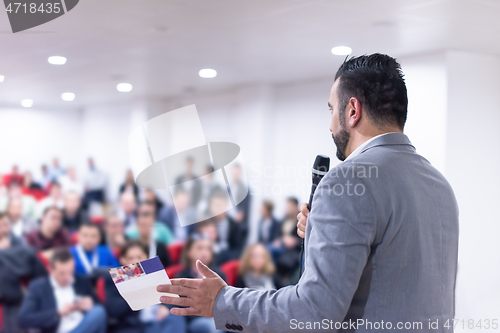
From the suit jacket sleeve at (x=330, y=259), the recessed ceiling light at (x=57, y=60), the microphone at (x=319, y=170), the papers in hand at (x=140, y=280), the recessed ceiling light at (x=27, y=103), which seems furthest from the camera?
the recessed ceiling light at (x=27, y=103)

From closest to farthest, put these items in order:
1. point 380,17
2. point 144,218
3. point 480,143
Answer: point 380,17 → point 144,218 → point 480,143

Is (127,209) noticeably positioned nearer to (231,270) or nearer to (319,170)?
(231,270)

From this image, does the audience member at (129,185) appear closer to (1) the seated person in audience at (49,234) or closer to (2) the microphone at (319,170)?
(1) the seated person in audience at (49,234)

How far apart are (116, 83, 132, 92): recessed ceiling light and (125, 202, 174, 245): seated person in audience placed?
9.81 feet

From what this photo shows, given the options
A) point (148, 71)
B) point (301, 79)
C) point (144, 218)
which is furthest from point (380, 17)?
point (148, 71)

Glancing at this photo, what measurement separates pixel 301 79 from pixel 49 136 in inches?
246

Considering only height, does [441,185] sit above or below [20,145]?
above

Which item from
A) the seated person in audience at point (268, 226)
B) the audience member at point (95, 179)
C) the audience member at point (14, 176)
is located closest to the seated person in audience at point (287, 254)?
the seated person in audience at point (268, 226)

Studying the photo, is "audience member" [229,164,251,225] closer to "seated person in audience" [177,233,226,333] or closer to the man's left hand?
"seated person in audience" [177,233,226,333]

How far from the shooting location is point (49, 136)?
10234 mm

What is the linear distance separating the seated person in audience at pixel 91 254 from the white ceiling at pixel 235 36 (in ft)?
5.02

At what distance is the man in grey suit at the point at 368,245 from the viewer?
2.95 ft

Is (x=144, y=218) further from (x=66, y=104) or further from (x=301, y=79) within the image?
(x=66, y=104)

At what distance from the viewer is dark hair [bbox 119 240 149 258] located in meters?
3.22
